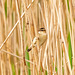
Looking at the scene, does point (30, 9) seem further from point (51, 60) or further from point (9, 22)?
point (9, 22)

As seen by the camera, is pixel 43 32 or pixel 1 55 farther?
pixel 1 55

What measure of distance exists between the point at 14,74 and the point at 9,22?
40cm

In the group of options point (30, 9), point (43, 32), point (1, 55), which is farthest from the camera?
point (1, 55)

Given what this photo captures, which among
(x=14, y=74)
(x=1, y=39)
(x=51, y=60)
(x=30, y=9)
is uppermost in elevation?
(x=30, y=9)

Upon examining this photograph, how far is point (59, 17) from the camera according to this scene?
91cm

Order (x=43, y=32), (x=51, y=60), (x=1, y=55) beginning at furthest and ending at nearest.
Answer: (x=1, y=55) < (x=43, y=32) < (x=51, y=60)

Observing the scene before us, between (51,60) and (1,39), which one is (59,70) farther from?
(1,39)

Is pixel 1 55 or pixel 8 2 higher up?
pixel 8 2

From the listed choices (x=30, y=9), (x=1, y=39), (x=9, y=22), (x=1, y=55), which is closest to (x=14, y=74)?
(x=1, y=55)

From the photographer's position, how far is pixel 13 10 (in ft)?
4.54

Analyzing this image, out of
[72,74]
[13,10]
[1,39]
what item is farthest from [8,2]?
[72,74]

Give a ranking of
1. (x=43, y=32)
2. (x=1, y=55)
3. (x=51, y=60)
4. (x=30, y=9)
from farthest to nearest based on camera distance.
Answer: (x=1, y=55)
(x=43, y=32)
(x=51, y=60)
(x=30, y=9)

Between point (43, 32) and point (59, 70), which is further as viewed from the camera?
point (43, 32)

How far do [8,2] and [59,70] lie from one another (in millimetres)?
591
